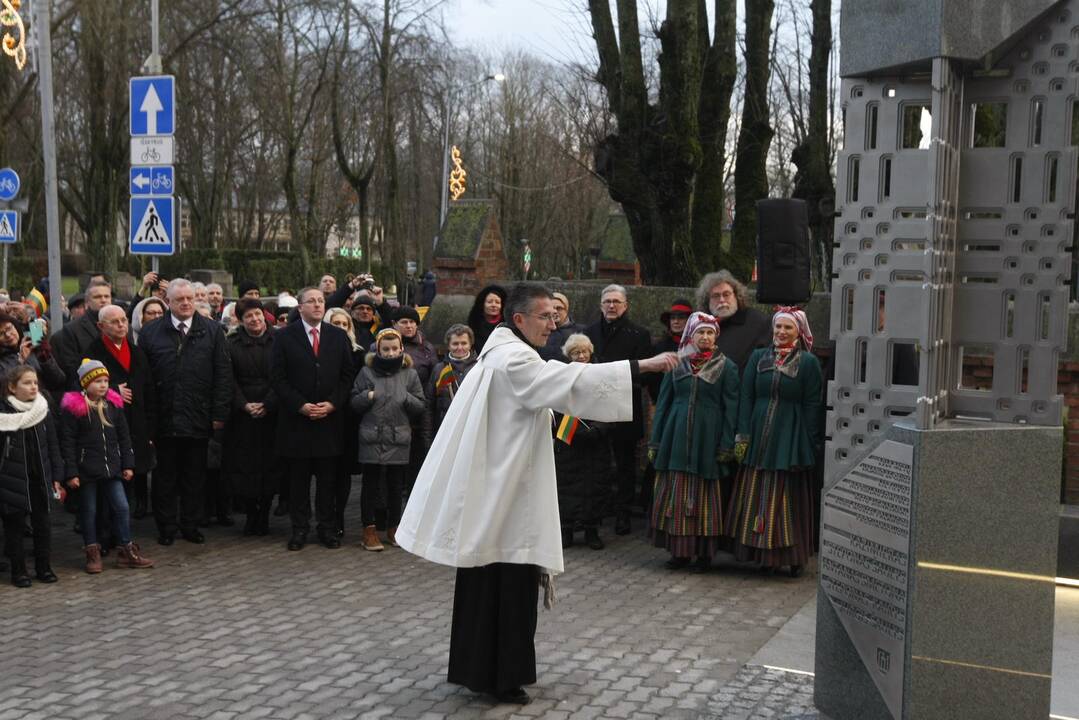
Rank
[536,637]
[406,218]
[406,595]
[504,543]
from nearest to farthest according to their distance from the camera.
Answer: [504,543] < [536,637] < [406,595] < [406,218]

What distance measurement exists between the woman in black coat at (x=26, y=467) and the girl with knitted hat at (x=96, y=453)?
0.56ft

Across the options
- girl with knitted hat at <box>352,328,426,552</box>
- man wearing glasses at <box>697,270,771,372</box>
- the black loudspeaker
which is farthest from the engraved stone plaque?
girl with knitted hat at <box>352,328,426,552</box>

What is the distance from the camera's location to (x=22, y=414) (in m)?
8.60

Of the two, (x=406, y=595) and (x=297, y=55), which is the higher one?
(x=297, y=55)

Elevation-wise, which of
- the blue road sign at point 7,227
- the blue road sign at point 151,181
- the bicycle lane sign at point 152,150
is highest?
the bicycle lane sign at point 152,150

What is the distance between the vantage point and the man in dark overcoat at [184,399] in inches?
397

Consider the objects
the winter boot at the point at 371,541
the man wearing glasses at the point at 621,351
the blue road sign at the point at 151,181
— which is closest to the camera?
the winter boot at the point at 371,541

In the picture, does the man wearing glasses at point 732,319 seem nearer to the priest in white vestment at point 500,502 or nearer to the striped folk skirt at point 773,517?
the striped folk skirt at point 773,517

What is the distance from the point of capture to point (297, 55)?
39.0 meters

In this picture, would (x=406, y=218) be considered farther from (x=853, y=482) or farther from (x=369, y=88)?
(x=853, y=482)

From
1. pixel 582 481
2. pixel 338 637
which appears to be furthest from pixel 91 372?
pixel 582 481

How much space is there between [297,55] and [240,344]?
3027 centimetres

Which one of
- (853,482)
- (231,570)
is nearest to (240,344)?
(231,570)

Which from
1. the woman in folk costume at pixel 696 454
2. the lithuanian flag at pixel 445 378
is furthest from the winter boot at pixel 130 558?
the woman in folk costume at pixel 696 454
